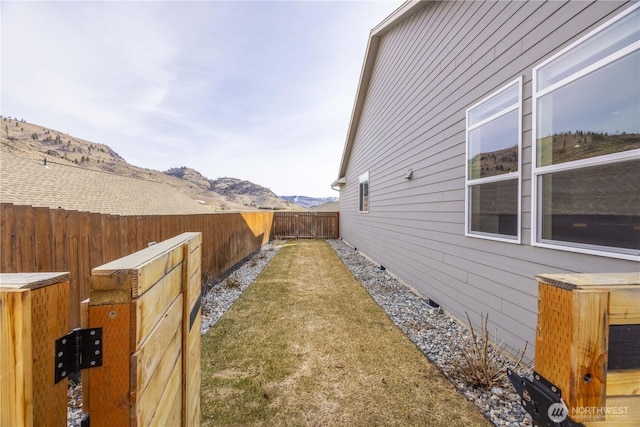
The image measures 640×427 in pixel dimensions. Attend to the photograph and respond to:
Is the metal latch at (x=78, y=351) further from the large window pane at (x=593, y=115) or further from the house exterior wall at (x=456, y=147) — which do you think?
the large window pane at (x=593, y=115)

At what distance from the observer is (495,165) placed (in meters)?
3.27

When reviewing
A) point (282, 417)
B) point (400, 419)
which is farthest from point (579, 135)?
point (282, 417)

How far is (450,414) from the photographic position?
2.22 metres

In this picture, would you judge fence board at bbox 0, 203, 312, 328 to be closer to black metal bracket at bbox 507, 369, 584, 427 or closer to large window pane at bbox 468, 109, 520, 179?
black metal bracket at bbox 507, 369, 584, 427

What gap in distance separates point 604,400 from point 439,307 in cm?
406

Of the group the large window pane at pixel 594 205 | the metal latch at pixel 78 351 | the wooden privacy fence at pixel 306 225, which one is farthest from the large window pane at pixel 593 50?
the wooden privacy fence at pixel 306 225

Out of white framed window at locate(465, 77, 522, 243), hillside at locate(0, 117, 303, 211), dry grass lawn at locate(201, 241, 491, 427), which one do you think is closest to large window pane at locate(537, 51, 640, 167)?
white framed window at locate(465, 77, 522, 243)

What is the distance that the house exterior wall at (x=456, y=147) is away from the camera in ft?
8.53

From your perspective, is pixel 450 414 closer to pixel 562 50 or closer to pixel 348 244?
pixel 562 50

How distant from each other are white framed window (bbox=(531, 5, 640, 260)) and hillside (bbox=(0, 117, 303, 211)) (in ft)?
83.5

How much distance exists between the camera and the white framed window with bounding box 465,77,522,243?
2.95 meters

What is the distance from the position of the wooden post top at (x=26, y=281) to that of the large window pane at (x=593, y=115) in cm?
329

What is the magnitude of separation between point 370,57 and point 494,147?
6.05 m

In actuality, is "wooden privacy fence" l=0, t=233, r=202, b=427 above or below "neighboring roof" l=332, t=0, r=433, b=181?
below
